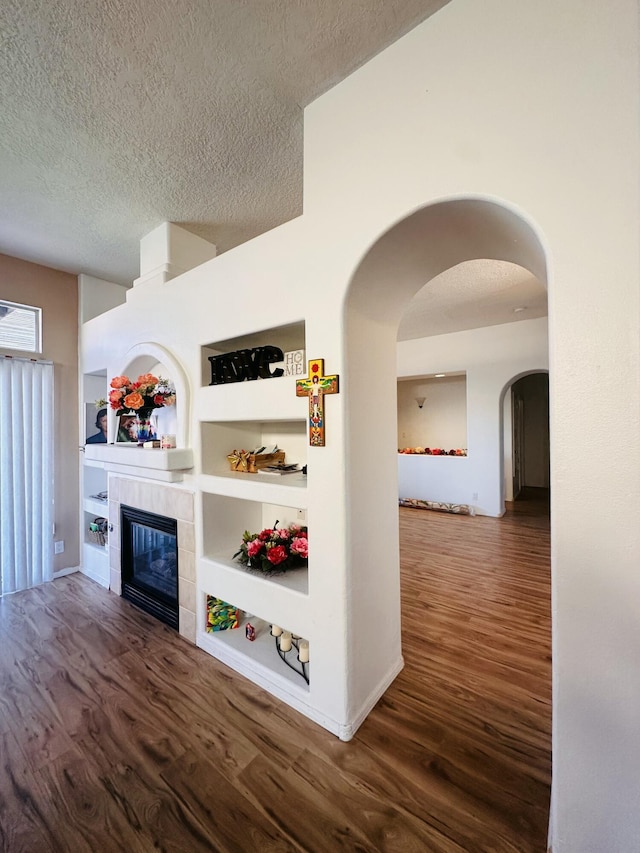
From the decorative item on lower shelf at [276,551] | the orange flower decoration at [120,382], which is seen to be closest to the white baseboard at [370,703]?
the decorative item on lower shelf at [276,551]

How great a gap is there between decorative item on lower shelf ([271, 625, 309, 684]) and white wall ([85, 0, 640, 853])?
10.1 inches

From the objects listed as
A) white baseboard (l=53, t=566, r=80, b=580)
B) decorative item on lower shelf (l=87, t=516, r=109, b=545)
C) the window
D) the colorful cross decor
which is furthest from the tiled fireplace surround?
the window

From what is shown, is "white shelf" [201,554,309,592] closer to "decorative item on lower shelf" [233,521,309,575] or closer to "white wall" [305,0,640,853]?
"decorative item on lower shelf" [233,521,309,575]

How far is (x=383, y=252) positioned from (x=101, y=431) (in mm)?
3517

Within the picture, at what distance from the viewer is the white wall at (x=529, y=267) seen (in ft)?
3.18

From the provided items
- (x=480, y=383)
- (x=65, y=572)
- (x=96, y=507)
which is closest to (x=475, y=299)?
(x=480, y=383)

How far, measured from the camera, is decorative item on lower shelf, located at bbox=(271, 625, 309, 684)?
186 centimetres

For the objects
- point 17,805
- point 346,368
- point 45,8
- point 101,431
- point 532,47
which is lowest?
point 17,805

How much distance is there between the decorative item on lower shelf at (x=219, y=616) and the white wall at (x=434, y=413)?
574 cm

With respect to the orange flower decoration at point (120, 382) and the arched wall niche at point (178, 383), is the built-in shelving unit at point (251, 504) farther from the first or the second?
the orange flower decoration at point (120, 382)

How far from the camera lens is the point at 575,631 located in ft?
3.34

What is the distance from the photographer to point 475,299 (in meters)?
4.02

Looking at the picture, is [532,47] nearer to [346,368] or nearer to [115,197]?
[346,368]

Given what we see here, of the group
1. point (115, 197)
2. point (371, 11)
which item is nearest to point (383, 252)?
point (371, 11)
